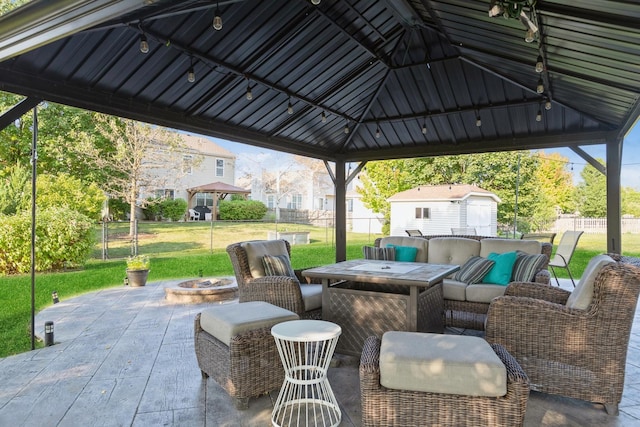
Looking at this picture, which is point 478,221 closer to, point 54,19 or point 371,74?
point 371,74

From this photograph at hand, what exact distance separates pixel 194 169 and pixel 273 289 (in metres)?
12.9

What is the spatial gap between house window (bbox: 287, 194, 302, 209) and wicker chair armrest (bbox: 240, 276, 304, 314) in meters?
18.5

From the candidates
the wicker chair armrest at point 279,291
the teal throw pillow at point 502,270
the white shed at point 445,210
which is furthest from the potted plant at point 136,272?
the white shed at point 445,210

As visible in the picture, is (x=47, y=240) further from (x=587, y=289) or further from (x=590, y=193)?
(x=590, y=193)

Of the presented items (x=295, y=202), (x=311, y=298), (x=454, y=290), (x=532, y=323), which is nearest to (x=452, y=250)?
(x=454, y=290)

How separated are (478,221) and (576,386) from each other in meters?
12.6

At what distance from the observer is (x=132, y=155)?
486 inches

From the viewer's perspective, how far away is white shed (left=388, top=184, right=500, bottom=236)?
1379 centimetres

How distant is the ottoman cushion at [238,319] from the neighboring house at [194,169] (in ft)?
36.4

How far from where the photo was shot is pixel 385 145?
7578 millimetres

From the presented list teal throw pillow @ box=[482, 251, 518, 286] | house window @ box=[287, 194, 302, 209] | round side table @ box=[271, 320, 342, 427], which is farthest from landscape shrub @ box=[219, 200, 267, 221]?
round side table @ box=[271, 320, 342, 427]

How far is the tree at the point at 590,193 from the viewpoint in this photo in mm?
19109

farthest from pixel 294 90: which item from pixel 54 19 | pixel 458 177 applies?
pixel 458 177

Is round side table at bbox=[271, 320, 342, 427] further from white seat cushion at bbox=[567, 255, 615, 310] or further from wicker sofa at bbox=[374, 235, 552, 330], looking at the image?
wicker sofa at bbox=[374, 235, 552, 330]
